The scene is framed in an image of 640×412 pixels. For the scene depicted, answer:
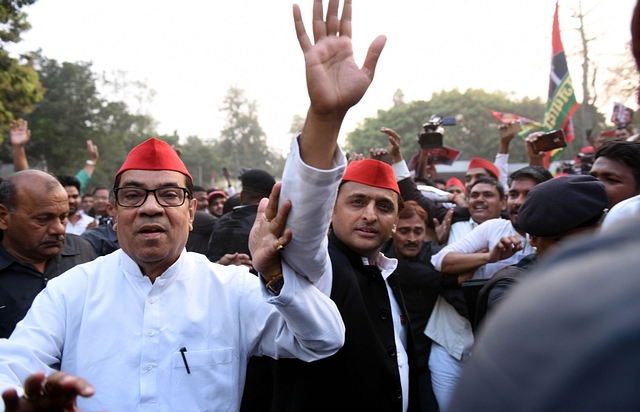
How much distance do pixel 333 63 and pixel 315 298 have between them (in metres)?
0.80

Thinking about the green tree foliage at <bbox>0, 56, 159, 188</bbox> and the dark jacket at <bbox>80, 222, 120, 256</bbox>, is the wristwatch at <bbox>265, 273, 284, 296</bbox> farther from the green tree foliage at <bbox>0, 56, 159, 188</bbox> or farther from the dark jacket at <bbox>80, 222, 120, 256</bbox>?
the green tree foliage at <bbox>0, 56, 159, 188</bbox>

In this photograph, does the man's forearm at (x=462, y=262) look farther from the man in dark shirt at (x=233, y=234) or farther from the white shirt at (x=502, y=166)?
the white shirt at (x=502, y=166)

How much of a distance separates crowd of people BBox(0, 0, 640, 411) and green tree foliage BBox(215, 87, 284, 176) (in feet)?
264

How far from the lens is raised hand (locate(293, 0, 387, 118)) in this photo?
153 centimetres

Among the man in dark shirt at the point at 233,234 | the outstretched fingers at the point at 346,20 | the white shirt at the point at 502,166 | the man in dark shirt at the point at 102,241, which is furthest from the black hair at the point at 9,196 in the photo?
the white shirt at the point at 502,166

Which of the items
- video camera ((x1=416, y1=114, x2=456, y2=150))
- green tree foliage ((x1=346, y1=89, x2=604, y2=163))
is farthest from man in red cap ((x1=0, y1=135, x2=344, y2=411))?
green tree foliage ((x1=346, y1=89, x2=604, y2=163))

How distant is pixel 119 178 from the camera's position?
7.82 ft

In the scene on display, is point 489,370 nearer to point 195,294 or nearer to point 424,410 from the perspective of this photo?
point 195,294

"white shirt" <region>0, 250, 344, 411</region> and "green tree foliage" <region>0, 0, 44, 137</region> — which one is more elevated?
"green tree foliage" <region>0, 0, 44, 137</region>

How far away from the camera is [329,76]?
5.14ft

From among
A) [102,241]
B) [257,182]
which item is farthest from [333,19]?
[257,182]

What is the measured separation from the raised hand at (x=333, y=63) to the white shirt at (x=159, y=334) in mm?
605

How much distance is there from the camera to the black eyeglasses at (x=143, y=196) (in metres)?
2.27

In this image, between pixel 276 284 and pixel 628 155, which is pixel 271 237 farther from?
pixel 628 155
